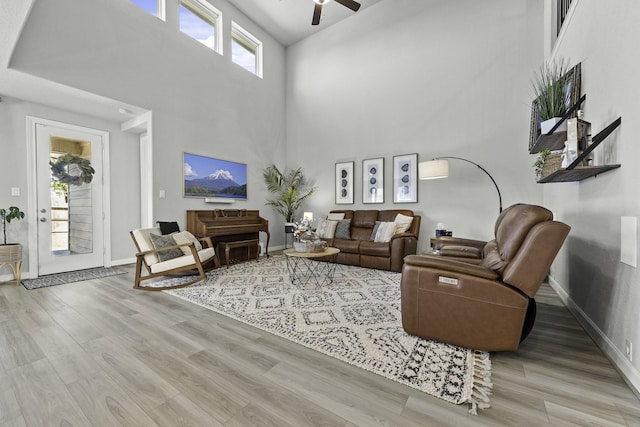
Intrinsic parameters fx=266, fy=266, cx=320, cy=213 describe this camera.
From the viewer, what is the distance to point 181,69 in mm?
4809

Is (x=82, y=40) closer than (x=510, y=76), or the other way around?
(x=82, y=40)

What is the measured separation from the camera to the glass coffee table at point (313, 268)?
349 cm

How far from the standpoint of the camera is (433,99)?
16.6ft

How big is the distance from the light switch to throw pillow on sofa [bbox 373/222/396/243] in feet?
9.55

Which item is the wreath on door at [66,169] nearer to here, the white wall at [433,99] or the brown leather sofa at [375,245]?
the white wall at [433,99]

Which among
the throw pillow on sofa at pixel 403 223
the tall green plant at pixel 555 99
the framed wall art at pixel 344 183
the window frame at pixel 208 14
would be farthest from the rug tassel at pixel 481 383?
the window frame at pixel 208 14

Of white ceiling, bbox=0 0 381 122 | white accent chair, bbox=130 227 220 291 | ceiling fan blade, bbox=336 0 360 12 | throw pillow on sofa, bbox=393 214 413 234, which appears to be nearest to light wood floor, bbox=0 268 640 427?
white accent chair, bbox=130 227 220 291

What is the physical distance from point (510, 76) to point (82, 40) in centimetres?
640

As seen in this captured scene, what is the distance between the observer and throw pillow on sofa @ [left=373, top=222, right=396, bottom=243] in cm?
458

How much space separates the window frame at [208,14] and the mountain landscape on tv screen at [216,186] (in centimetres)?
258

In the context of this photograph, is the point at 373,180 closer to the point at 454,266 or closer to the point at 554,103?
the point at 554,103

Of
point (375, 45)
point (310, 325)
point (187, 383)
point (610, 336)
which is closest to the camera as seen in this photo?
point (187, 383)

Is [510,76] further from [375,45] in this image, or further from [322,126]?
[322,126]

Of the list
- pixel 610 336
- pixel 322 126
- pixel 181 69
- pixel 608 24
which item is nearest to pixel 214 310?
pixel 610 336
